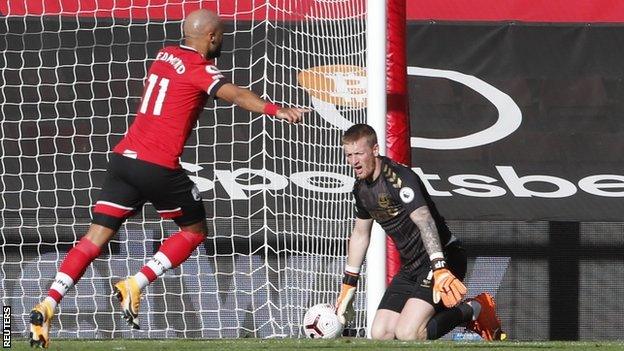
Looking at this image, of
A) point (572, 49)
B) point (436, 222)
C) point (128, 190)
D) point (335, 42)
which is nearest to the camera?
point (128, 190)

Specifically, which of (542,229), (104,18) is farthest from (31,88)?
(542,229)

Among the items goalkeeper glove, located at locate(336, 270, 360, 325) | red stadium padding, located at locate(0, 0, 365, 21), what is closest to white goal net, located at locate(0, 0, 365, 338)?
red stadium padding, located at locate(0, 0, 365, 21)

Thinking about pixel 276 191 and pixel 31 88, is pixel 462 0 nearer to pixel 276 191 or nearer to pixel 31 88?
pixel 276 191

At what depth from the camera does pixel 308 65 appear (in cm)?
893

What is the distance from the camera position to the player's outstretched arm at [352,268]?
7129 mm

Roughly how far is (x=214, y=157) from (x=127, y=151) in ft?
7.78

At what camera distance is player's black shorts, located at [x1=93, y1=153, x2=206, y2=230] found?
684 centimetres

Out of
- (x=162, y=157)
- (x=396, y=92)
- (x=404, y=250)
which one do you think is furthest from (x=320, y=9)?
(x=162, y=157)

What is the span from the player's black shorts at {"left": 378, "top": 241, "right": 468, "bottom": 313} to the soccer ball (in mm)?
311

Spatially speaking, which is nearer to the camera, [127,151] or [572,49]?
[127,151]

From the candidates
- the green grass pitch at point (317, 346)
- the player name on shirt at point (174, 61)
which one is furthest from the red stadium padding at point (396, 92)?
the player name on shirt at point (174, 61)

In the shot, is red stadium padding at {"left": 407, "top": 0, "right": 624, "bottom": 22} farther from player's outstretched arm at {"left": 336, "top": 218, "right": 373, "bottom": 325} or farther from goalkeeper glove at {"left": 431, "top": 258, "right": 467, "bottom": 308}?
goalkeeper glove at {"left": 431, "top": 258, "right": 467, "bottom": 308}

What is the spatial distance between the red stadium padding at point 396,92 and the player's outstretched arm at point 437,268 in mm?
1136

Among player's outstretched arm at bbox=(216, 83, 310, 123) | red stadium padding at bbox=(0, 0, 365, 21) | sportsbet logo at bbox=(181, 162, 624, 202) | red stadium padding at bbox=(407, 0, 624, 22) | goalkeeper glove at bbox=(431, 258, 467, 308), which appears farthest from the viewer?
red stadium padding at bbox=(407, 0, 624, 22)
